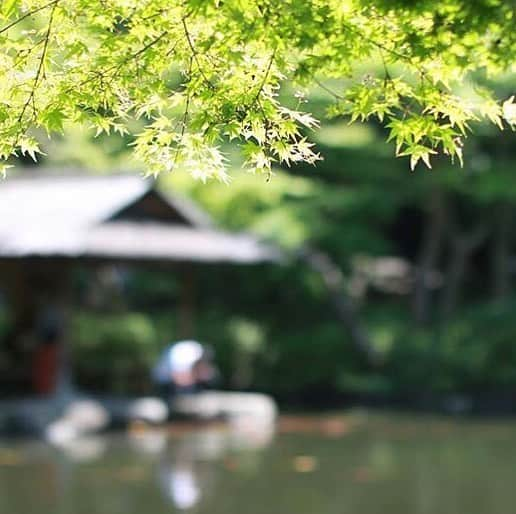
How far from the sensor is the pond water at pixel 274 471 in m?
9.28

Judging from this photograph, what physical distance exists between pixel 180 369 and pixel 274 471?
5041 millimetres

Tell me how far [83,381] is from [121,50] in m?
13.2

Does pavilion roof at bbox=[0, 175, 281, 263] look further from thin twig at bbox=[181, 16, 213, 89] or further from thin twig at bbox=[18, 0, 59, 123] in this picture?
thin twig at bbox=[181, 16, 213, 89]

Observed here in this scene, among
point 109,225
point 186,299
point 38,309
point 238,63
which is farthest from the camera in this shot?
point 38,309

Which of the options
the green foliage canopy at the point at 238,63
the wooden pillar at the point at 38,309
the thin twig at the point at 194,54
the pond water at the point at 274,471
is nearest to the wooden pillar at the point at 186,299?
the wooden pillar at the point at 38,309

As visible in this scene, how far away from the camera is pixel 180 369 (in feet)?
52.5

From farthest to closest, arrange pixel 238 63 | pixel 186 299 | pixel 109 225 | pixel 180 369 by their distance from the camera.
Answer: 1. pixel 186 299
2. pixel 180 369
3. pixel 109 225
4. pixel 238 63

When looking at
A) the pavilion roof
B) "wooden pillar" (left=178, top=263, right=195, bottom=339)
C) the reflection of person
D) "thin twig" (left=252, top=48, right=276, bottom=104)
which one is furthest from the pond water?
"thin twig" (left=252, top=48, right=276, bottom=104)

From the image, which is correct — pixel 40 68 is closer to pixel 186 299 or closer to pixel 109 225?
pixel 109 225

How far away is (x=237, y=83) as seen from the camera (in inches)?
177

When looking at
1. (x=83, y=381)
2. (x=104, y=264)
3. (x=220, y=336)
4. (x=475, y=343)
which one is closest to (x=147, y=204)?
(x=104, y=264)

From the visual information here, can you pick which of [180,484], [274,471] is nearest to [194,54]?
[180,484]

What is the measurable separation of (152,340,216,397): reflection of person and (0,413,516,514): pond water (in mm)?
999

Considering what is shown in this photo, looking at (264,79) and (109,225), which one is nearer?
(264,79)
